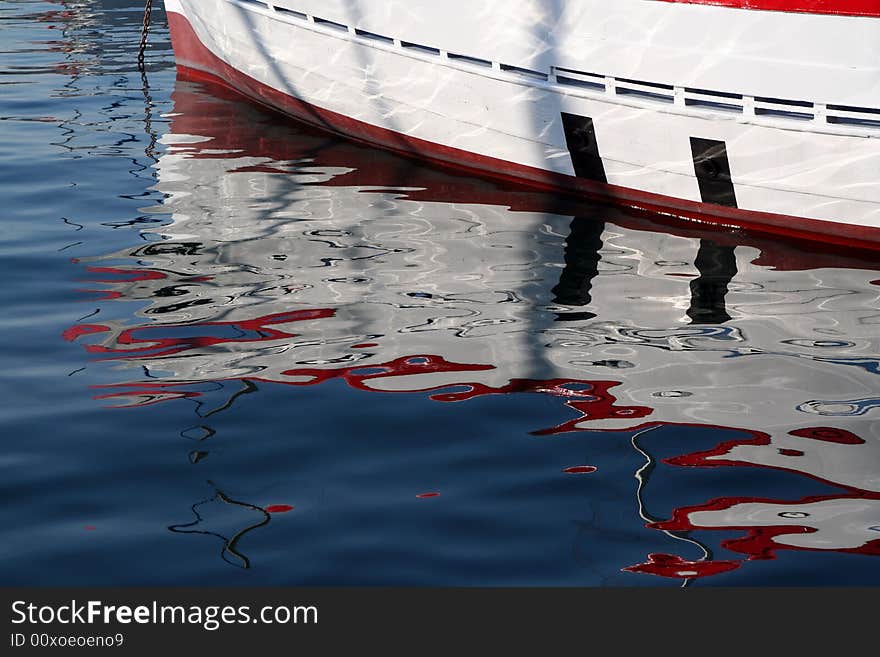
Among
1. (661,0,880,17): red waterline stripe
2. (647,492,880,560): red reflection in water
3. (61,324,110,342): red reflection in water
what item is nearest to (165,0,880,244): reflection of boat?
(661,0,880,17): red waterline stripe

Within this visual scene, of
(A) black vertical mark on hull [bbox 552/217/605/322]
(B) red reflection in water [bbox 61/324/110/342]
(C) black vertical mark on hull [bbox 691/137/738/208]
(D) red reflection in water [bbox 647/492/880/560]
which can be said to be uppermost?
(C) black vertical mark on hull [bbox 691/137/738/208]

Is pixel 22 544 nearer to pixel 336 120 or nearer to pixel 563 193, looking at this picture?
pixel 563 193

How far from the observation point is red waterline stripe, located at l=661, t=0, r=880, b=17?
523 centimetres

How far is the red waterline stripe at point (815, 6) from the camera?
523 centimetres

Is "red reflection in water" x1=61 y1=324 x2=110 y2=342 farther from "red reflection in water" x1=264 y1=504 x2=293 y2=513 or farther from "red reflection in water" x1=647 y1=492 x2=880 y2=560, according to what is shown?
"red reflection in water" x1=647 y1=492 x2=880 y2=560

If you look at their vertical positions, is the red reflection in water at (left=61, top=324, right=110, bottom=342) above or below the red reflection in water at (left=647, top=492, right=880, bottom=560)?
below

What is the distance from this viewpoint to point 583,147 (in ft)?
21.4

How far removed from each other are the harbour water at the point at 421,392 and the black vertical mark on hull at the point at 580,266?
2 centimetres

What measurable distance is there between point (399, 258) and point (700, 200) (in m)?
1.78

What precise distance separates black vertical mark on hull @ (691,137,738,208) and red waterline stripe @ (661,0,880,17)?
70 cm

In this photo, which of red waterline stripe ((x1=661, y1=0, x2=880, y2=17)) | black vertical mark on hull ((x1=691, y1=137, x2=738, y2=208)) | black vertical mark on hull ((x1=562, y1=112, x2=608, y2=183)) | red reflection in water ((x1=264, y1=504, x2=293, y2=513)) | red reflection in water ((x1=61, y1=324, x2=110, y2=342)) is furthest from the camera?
black vertical mark on hull ((x1=562, y1=112, x2=608, y2=183))

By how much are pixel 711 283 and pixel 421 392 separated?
5.99 feet

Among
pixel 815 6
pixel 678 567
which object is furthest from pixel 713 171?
pixel 678 567

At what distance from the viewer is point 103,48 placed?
12.3 m
